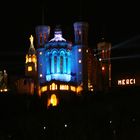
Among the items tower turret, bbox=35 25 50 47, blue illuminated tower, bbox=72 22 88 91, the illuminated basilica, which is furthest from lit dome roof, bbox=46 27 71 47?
tower turret, bbox=35 25 50 47

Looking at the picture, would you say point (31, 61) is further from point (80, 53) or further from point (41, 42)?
point (80, 53)

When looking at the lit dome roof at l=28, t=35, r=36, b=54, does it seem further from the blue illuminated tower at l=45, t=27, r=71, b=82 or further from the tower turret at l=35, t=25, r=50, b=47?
the blue illuminated tower at l=45, t=27, r=71, b=82

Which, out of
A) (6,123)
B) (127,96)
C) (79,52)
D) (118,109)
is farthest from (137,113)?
(79,52)

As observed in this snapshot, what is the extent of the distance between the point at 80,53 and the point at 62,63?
4848 mm

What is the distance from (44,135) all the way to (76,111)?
10.8 meters

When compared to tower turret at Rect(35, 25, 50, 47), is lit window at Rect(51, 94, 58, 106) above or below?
below

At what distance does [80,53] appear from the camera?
5536 inches

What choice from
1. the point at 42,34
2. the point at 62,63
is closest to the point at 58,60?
the point at 62,63

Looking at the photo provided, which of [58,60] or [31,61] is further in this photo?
[31,61]

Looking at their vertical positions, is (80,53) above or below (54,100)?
above

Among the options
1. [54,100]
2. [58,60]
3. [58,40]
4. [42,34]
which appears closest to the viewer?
[54,100]

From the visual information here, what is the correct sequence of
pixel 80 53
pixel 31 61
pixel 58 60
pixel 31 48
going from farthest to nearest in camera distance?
1. pixel 31 48
2. pixel 31 61
3. pixel 80 53
4. pixel 58 60

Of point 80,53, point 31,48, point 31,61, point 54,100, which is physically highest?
point 31,48

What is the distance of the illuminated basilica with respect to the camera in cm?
13775
